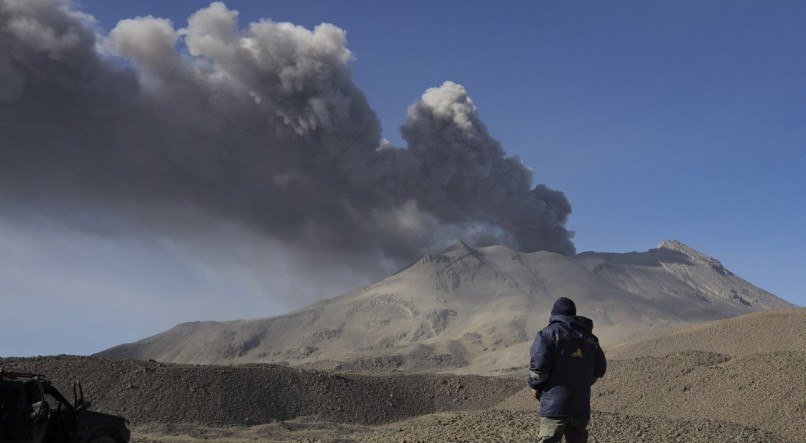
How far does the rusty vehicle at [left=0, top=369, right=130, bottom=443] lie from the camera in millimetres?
8328

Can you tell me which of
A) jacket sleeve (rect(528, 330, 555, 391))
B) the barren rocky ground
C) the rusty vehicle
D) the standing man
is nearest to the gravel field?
the barren rocky ground

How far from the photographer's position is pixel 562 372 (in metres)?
6.74

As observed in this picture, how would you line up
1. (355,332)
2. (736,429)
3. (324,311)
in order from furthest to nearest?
1. (324,311)
2. (355,332)
3. (736,429)

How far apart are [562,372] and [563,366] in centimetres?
6

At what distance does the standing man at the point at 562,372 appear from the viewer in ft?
21.9

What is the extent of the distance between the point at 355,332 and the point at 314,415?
169ft

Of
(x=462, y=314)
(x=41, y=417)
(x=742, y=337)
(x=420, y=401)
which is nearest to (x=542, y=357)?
(x=41, y=417)

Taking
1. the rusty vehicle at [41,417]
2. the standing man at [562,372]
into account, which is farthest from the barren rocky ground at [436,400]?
the standing man at [562,372]

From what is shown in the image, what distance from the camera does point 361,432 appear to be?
2611 centimetres

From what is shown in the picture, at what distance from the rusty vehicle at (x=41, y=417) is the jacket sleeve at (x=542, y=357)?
5127 millimetres

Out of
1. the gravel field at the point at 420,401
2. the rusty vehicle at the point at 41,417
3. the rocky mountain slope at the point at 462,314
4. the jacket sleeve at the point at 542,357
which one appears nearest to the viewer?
the jacket sleeve at the point at 542,357

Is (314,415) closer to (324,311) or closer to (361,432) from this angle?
(361,432)

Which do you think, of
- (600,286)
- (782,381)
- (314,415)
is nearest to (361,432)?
(314,415)

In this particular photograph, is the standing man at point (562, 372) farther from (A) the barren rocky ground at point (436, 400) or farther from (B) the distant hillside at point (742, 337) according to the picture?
(B) the distant hillside at point (742, 337)
